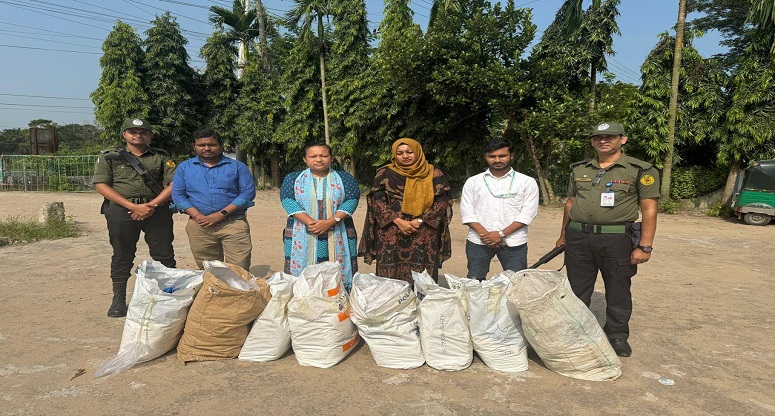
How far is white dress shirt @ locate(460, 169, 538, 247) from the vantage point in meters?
3.54

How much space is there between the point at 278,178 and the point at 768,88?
58.9 ft

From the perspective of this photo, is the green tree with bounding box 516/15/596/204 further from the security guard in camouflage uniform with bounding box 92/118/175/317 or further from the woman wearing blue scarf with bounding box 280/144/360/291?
the security guard in camouflage uniform with bounding box 92/118/175/317

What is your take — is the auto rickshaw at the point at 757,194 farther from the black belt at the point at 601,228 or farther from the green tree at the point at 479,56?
the black belt at the point at 601,228

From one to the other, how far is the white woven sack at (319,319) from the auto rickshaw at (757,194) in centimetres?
1114

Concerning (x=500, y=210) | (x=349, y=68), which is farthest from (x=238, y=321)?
(x=349, y=68)

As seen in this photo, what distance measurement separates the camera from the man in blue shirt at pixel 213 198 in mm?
3838

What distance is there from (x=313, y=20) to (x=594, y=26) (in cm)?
977

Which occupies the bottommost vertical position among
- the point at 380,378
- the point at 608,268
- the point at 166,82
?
the point at 380,378

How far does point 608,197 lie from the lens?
3.21 meters

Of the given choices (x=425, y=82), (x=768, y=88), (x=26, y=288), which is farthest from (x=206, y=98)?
(x=768, y=88)

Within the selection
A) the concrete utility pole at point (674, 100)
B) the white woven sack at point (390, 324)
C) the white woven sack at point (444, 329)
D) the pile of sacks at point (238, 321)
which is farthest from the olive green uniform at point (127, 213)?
the concrete utility pole at point (674, 100)

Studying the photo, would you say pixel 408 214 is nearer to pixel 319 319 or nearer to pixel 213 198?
pixel 319 319

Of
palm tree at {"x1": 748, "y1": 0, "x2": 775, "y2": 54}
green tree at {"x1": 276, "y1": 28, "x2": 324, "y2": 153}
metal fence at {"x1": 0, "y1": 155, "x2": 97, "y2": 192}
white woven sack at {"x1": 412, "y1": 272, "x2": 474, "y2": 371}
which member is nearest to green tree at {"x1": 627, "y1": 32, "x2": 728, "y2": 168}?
palm tree at {"x1": 748, "y1": 0, "x2": 775, "y2": 54}

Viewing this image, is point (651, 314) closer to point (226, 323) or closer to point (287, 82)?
point (226, 323)
